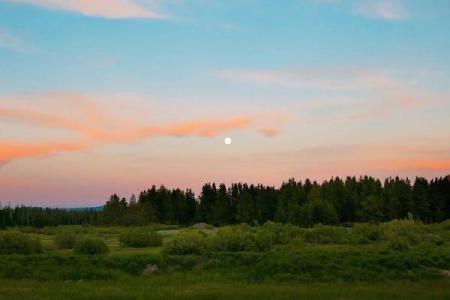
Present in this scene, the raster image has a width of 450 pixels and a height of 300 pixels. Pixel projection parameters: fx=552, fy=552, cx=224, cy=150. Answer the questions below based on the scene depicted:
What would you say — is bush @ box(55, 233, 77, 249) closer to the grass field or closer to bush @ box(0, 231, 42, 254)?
bush @ box(0, 231, 42, 254)

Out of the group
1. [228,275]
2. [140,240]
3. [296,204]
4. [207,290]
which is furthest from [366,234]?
[296,204]

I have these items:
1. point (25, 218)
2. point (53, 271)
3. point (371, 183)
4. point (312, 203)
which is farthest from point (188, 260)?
point (25, 218)

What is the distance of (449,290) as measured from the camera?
1986 cm

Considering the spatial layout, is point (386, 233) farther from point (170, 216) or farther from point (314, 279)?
point (170, 216)

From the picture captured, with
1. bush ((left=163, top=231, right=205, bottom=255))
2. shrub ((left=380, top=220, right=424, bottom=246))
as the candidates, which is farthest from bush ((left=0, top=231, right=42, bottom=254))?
shrub ((left=380, top=220, right=424, bottom=246))

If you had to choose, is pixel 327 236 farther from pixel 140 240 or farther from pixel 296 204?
pixel 296 204

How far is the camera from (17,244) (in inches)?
1282

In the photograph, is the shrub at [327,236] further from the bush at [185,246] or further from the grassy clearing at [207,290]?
the grassy clearing at [207,290]

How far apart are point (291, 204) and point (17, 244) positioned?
2477 inches

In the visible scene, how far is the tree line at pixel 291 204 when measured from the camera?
80062 millimetres

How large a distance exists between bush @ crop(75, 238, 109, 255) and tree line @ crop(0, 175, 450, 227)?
51.3 m

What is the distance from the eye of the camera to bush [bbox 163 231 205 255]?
30.6 m

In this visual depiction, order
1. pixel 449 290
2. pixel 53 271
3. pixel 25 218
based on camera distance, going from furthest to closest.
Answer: pixel 25 218, pixel 53 271, pixel 449 290

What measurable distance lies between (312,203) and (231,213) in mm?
23361
